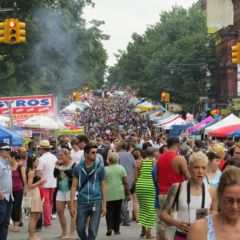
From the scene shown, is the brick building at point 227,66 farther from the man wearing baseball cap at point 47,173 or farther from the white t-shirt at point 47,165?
the white t-shirt at point 47,165

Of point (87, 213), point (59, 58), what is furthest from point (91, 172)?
point (59, 58)

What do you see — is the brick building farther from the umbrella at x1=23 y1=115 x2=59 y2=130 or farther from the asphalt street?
the asphalt street

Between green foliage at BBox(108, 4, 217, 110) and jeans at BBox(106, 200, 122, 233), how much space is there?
63.8 meters

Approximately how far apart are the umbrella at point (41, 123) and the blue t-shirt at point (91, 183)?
2020 centimetres

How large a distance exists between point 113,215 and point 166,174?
3.71 metres

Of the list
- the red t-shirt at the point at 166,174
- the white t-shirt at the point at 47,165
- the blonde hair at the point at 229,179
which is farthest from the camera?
the white t-shirt at the point at 47,165

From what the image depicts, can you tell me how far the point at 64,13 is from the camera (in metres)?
54.8

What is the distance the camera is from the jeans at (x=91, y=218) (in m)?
10.7

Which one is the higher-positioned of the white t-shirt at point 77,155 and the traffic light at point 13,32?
the traffic light at point 13,32

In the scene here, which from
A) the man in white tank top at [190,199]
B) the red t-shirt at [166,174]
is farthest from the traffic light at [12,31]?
the man in white tank top at [190,199]

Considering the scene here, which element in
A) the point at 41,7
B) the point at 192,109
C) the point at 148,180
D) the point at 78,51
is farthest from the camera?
the point at 192,109

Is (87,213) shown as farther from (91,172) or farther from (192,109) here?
(192,109)

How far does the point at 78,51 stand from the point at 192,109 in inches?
1202

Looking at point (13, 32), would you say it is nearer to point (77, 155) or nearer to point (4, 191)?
point (77, 155)
